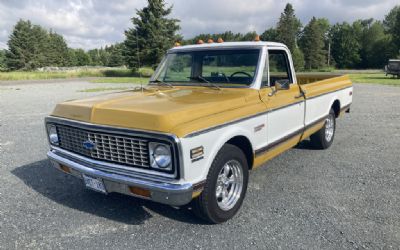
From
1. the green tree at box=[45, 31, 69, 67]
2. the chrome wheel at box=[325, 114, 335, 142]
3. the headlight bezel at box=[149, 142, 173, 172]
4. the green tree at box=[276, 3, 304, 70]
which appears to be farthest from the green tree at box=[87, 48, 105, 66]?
the headlight bezel at box=[149, 142, 173, 172]

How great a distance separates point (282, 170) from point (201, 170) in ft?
8.41

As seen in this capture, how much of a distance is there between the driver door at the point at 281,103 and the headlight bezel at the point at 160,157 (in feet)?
5.35

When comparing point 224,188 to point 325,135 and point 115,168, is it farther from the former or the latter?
point 325,135

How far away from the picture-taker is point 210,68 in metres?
4.66

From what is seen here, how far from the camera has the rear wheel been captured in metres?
6.16

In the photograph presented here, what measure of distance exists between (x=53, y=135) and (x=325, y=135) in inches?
189

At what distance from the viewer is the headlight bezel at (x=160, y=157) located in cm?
292

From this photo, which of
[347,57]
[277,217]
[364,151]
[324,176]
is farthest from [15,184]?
[347,57]

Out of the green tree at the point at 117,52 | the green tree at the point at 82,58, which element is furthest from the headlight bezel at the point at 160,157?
the green tree at the point at 82,58

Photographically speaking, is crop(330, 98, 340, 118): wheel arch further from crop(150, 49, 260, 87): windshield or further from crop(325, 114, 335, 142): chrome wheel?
crop(150, 49, 260, 87): windshield

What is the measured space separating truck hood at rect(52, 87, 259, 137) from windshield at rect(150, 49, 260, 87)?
0.29 m

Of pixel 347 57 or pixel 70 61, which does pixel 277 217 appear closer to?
pixel 347 57

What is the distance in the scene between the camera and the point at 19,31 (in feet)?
200

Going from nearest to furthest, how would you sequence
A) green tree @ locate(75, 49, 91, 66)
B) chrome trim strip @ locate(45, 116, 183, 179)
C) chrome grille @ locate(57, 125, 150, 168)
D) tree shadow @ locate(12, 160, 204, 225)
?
chrome trim strip @ locate(45, 116, 183, 179)
chrome grille @ locate(57, 125, 150, 168)
tree shadow @ locate(12, 160, 204, 225)
green tree @ locate(75, 49, 91, 66)
